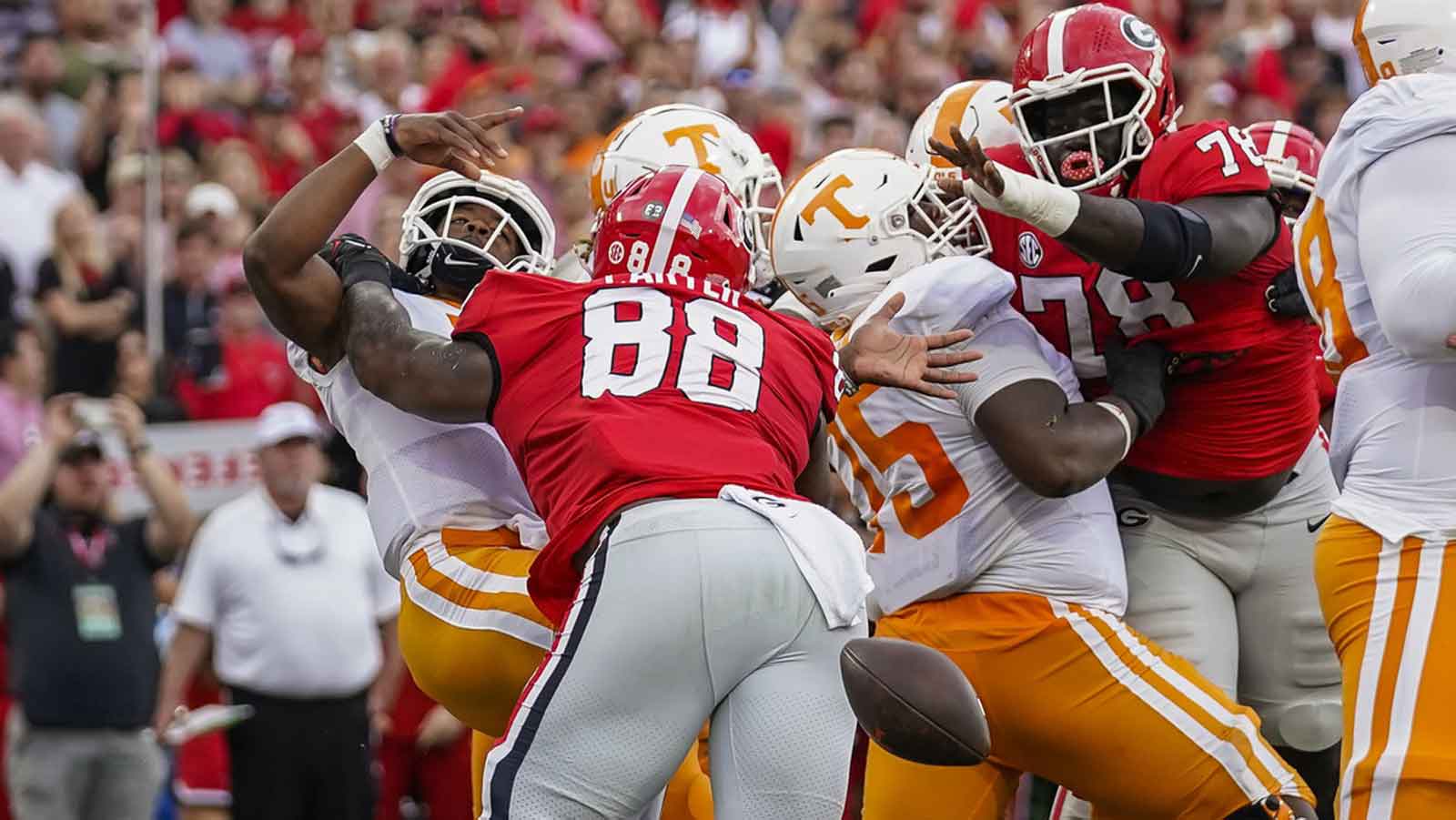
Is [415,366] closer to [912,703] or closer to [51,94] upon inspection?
[912,703]

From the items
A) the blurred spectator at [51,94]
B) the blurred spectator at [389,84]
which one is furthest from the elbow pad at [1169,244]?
the blurred spectator at [51,94]

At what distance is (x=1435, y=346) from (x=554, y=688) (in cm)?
161

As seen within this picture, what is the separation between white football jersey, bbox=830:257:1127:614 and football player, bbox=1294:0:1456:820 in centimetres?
61

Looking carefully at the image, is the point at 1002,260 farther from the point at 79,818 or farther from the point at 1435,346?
the point at 79,818

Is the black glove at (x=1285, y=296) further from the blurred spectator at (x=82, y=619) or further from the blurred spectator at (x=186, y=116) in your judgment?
the blurred spectator at (x=186, y=116)

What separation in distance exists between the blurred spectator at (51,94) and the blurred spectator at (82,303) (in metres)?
1.25

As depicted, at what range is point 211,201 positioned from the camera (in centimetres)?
1067

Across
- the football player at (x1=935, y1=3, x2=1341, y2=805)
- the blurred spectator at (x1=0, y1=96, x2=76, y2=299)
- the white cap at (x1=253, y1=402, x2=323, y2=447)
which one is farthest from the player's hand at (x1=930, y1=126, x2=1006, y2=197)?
the blurred spectator at (x1=0, y1=96, x2=76, y2=299)

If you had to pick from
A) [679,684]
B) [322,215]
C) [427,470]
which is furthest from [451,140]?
[679,684]

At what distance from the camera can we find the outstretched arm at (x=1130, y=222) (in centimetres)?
402

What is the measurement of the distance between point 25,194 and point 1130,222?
7932 millimetres

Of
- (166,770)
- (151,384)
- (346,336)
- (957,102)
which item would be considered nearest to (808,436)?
(346,336)

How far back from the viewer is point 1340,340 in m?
3.83

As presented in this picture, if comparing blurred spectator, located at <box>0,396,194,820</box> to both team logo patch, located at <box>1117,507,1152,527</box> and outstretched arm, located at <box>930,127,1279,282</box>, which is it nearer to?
team logo patch, located at <box>1117,507,1152,527</box>
